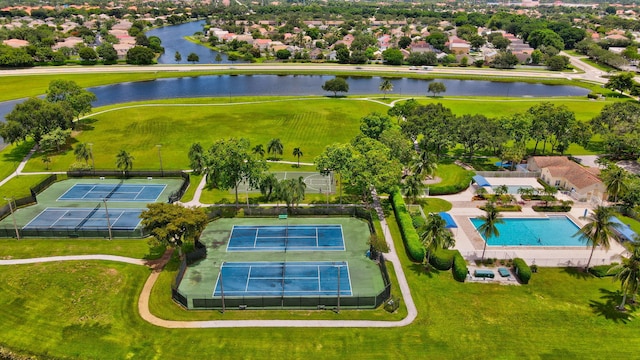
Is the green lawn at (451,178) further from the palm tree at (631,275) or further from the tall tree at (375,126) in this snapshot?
the palm tree at (631,275)

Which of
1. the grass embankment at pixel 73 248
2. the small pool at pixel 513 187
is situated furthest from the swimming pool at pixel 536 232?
the grass embankment at pixel 73 248

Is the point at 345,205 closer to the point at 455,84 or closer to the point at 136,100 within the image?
the point at 136,100

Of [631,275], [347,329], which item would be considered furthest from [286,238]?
[631,275]

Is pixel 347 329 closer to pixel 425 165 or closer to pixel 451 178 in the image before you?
pixel 425 165

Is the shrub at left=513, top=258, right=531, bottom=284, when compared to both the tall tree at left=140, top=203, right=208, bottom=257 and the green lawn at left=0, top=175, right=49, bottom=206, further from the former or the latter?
the green lawn at left=0, top=175, right=49, bottom=206

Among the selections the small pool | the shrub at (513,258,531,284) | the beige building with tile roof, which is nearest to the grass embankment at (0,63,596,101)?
the beige building with tile roof
